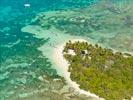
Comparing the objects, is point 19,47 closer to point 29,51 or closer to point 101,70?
point 29,51

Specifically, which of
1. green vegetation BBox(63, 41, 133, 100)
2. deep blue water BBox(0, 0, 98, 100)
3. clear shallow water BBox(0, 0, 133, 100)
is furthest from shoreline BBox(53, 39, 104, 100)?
deep blue water BBox(0, 0, 98, 100)

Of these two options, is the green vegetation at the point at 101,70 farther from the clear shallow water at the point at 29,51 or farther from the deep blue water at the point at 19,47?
the deep blue water at the point at 19,47

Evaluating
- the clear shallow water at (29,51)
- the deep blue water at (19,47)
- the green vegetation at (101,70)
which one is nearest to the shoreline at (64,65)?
the green vegetation at (101,70)

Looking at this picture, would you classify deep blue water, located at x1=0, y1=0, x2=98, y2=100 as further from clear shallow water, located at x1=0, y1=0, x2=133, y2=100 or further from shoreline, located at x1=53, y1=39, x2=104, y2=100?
shoreline, located at x1=53, y1=39, x2=104, y2=100

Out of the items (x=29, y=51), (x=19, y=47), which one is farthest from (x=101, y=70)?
(x=19, y=47)

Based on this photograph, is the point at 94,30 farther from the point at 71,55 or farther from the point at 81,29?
the point at 71,55
